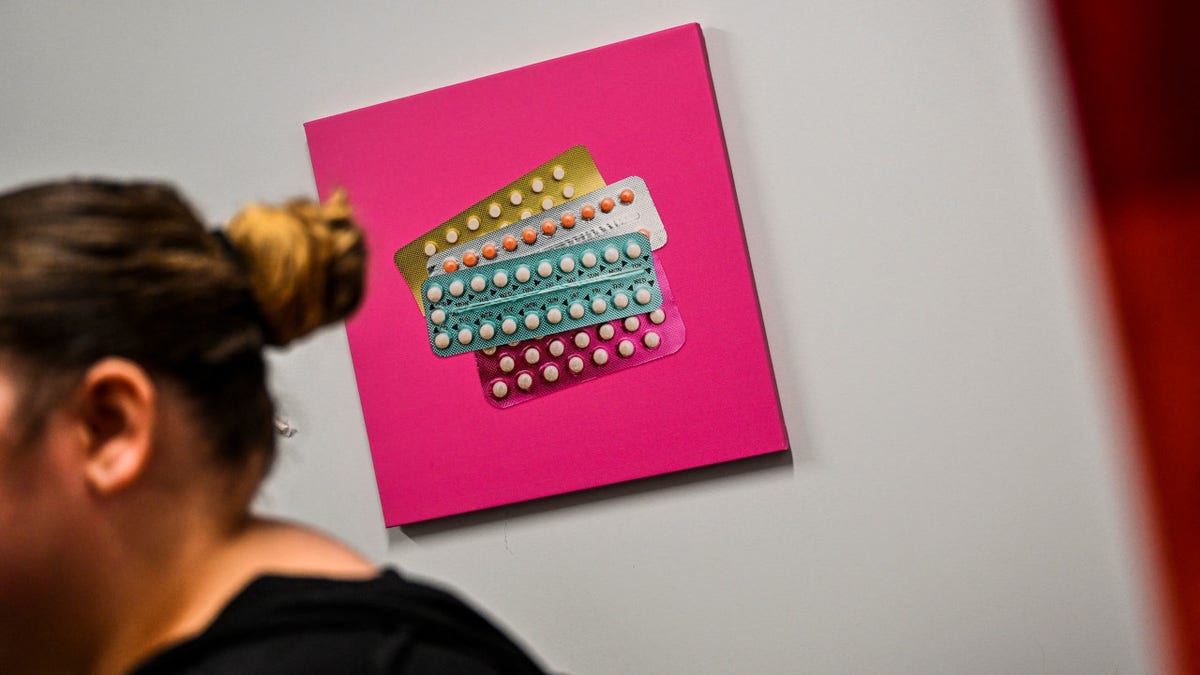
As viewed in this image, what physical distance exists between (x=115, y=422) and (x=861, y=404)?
1215 mm

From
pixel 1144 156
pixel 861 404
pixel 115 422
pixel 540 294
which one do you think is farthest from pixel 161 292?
pixel 861 404

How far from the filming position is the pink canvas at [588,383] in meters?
1.76

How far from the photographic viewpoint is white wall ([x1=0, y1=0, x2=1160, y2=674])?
169 cm

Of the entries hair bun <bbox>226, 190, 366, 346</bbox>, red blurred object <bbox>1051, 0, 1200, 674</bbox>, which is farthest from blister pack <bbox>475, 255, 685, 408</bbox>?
red blurred object <bbox>1051, 0, 1200, 674</bbox>

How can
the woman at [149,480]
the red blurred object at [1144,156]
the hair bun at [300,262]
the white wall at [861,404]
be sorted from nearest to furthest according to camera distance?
the red blurred object at [1144,156] → the woman at [149,480] → the hair bun at [300,262] → the white wall at [861,404]

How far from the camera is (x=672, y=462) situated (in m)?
1.78

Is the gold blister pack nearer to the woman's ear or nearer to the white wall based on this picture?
the white wall

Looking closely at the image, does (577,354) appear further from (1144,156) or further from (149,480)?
(1144,156)

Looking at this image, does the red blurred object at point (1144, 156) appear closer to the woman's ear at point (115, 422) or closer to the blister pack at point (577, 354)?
the woman's ear at point (115, 422)

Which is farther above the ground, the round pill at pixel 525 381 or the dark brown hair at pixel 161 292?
the dark brown hair at pixel 161 292

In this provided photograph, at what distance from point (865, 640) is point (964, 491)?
28 cm

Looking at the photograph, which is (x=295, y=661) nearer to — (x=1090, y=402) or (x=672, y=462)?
(x=672, y=462)

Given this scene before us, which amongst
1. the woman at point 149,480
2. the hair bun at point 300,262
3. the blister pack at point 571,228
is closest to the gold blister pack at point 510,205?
the blister pack at point 571,228

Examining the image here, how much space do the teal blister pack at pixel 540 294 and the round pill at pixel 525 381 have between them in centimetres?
6
